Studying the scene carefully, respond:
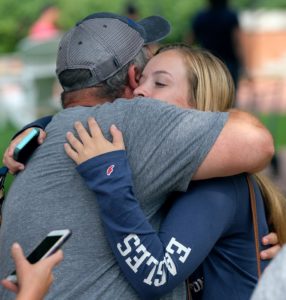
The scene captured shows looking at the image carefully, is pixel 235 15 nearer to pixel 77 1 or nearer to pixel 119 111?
pixel 119 111

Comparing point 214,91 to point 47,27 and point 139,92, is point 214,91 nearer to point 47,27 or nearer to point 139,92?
point 139,92

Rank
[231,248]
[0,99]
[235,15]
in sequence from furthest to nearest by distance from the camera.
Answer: [0,99]
[235,15]
[231,248]

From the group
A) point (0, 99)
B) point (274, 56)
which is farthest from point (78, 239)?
point (274, 56)

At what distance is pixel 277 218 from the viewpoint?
2.56 m

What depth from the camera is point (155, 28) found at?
9.21 ft

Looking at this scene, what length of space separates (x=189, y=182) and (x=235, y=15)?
5686 mm

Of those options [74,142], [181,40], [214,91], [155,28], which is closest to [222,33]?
[181,40]

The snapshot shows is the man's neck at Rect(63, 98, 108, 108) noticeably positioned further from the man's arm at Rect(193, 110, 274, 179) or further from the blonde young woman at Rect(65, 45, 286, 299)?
the man's arm at Rect(193, 110, 274, 179)

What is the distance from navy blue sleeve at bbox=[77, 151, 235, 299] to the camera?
215cm

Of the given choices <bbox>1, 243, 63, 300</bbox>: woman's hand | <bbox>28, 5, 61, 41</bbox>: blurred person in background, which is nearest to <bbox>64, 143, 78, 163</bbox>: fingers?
<bbox>1, 243, 63, 300</bbox>: woman's hand

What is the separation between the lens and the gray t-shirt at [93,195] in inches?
86.0

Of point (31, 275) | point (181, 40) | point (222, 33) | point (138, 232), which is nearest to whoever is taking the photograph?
point (31, 275)

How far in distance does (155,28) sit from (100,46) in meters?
0.44

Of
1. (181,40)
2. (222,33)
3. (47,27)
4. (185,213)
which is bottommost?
(47,27)
